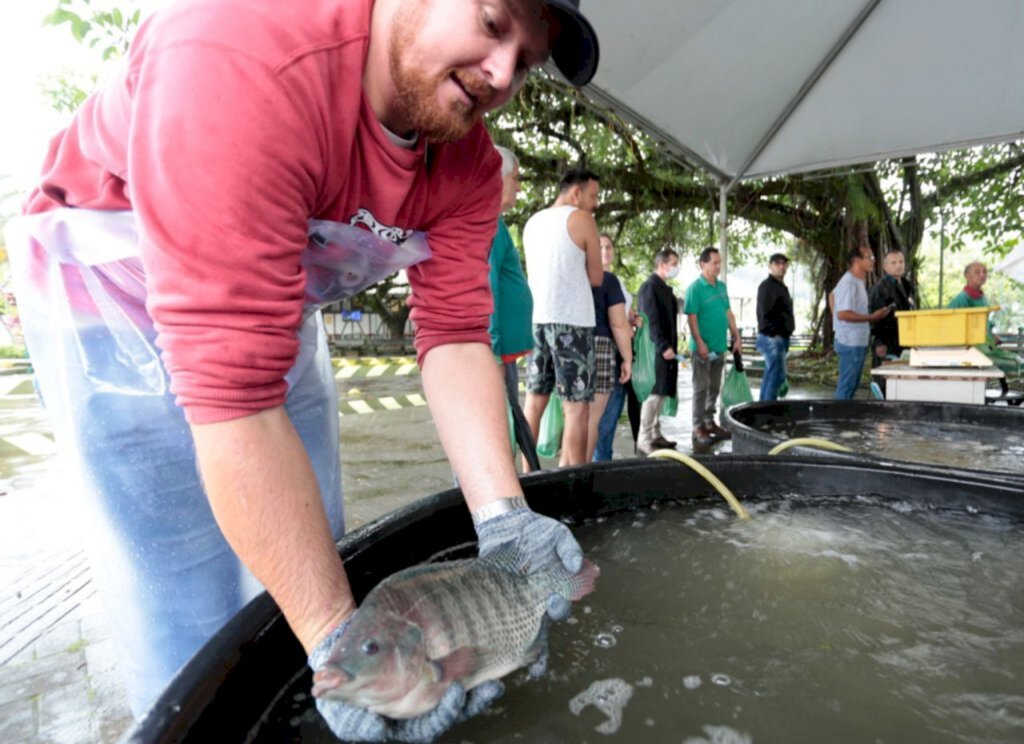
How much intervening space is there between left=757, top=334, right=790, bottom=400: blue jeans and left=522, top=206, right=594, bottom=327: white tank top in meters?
3.29

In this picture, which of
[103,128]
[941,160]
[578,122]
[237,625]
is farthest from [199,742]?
[941,160]

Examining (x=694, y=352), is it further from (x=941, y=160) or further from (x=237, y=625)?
(x=941, y=160)

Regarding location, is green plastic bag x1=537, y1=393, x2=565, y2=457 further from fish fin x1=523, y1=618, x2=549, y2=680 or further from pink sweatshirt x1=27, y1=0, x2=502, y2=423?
pink sweatshirt x1=27, y1=0, x2=502, y2=423

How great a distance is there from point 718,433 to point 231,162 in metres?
5.12

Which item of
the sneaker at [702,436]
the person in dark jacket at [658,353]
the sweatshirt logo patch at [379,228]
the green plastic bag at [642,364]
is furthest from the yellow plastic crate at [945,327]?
the sweatshirt logo patch at [379,228]

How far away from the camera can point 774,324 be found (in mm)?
6219

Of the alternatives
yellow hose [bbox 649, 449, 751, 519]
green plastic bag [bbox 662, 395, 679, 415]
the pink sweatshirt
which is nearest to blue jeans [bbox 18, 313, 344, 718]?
the pink sweatshirt

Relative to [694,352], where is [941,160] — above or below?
above

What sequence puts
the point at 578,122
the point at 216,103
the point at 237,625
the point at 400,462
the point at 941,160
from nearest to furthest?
the point at 216,103 → the point at 237,625 → the point at 400,462 → the point at 578,122 → the point at 941,160

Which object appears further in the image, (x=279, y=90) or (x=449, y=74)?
(x=449, y=74)

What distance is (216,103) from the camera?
79 cm

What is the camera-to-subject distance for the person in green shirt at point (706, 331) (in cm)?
536

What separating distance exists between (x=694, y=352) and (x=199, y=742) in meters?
5.04

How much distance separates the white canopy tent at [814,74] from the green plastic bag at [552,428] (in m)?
2.23
